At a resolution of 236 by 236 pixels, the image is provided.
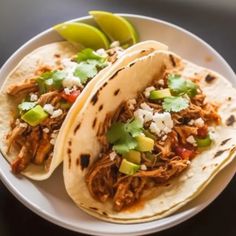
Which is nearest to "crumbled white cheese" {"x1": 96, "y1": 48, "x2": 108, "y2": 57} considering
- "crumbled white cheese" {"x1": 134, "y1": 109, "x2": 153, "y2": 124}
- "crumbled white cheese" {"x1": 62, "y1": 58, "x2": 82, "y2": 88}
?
"crumbled white cheese" {"x1": 62, "y1": 58, "x2": 82, "y2": 88}

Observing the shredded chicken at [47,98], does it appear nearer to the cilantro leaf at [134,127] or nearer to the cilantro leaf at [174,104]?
the cilantro leaf at [134,127]

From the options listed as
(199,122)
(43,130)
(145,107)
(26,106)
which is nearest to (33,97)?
(26,106)

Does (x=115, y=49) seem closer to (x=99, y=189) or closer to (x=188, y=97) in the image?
(x=188, y=97)

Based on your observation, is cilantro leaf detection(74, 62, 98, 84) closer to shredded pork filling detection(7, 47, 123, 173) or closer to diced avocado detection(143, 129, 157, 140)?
shredded pork filling detection(7, 47, 123, 173)

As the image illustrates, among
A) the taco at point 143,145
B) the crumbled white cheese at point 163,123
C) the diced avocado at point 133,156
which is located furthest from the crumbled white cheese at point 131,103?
the diced avocado at point 133,156

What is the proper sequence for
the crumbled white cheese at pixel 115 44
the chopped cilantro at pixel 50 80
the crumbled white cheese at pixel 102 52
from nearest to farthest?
the chopped cilantro at pixel 50 80 → the crumbled white cheese at pixel 102 52 → the crumbled white cheese at pixel 115 44

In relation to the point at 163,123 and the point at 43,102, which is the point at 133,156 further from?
the point at 43,102
